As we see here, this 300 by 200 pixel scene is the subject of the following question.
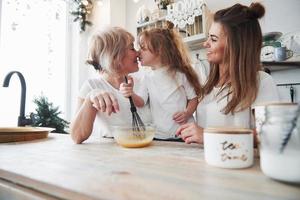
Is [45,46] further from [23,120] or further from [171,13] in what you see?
[23,120]

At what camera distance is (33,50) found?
2.98 meters

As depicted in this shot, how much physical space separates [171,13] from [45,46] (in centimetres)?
161

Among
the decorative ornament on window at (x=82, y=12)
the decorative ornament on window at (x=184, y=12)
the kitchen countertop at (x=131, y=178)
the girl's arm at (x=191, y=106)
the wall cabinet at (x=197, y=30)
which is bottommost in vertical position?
the kitchen countertop at (x=131, y=178)

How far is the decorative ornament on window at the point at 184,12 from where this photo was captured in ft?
7.22

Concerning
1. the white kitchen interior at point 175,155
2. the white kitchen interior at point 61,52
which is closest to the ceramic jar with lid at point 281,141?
the white kitchen interior at point 175,155

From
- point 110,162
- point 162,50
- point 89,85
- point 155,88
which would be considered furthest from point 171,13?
point 110,162

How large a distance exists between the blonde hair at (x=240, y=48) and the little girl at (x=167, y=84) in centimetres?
29

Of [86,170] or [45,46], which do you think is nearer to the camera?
[86,170]

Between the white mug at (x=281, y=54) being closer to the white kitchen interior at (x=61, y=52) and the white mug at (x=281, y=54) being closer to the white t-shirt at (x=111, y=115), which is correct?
the white kitchen interior at (x=61, y=52)

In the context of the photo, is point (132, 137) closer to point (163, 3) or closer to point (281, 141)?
point (281, 141)

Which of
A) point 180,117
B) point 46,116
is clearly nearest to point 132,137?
point 180,117

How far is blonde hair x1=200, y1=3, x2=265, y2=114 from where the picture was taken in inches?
39.8

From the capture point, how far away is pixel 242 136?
0.52 metres

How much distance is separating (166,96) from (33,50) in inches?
86.4
